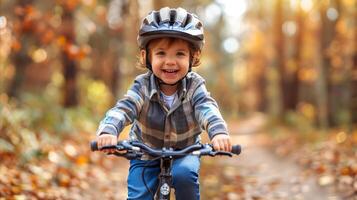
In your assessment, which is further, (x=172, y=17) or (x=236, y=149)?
(x=172, y=17)

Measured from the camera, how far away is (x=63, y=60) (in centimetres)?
1752

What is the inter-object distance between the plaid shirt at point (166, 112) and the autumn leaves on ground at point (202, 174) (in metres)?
2.93

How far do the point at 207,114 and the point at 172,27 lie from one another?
29.1 inches

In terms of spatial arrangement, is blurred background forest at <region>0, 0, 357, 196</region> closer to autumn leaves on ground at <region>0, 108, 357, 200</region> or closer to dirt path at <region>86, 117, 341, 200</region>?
autumn leaves on ground at <region>0, 108, 357, 200</region>

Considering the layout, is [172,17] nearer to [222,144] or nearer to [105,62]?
[222,144]

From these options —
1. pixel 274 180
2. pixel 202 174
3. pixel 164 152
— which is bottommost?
pixel 164 152

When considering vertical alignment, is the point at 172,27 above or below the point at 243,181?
below

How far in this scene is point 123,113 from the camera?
13.4ft

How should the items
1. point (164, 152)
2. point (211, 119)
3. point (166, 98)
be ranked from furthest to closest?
point (166, 98) → point (211, 119) → point (164, 152)

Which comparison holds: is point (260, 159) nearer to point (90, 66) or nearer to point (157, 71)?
point (157, 71)

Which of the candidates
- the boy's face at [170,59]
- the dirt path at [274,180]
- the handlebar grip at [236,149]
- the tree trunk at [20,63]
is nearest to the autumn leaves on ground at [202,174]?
the dirt path at [274,180]

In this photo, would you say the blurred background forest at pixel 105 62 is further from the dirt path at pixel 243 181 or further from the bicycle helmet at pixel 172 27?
the bicycle helmet at pixel 172 27

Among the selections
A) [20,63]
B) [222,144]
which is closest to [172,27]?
[222,144]

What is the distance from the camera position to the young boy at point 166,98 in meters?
4.05
